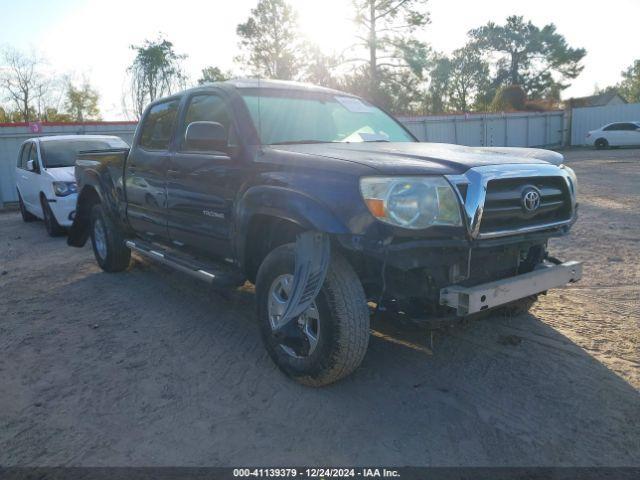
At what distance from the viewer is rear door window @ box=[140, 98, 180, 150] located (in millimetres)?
4734

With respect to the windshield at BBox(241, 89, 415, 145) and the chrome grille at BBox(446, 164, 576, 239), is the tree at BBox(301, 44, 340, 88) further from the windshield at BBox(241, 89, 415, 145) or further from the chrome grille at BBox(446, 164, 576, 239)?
the chrome grille at BBox(446, 164, 576, 239)

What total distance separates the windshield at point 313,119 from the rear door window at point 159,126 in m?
1.05

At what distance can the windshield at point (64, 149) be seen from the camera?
29.4 ft

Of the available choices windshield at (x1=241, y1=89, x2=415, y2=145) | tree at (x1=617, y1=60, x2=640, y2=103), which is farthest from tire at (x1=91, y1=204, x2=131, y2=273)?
tree at (x1=617, y1=60, x2=640, y2=103)

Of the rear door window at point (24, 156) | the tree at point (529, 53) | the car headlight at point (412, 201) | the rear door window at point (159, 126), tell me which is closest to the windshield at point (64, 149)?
the rear door window at point (24, 156)

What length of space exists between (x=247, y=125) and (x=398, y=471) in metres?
2.46

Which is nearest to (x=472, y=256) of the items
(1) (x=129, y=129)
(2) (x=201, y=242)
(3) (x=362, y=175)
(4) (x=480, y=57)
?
(3) (x=362, y=175)

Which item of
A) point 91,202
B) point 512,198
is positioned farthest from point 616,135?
point 512,198

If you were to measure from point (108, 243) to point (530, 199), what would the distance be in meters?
4.55

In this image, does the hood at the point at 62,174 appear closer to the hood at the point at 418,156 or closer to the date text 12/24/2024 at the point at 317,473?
the hood at the point at 418,156

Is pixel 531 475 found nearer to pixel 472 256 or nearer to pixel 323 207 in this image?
pixel 472 256

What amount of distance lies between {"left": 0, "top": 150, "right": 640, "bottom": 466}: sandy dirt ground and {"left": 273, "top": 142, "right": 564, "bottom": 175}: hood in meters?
1.31

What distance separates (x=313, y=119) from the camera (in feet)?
13.6

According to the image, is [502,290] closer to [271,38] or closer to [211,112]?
[211,112]
